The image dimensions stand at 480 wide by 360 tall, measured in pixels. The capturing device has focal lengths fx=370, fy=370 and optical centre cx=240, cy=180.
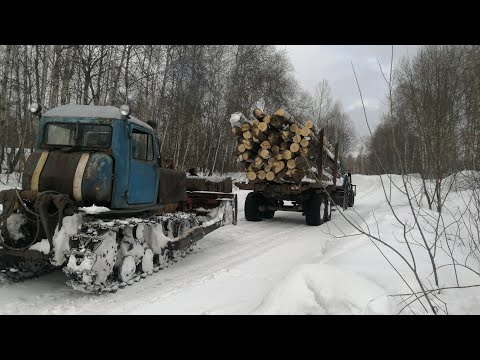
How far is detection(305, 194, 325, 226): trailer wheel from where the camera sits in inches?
437

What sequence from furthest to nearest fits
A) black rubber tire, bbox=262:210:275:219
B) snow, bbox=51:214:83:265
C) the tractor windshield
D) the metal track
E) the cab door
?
black rubber tire, bbox=262:210:275:219
the cab door
the tractor windshield
snow, bbox=51:214:83:265
the metal track

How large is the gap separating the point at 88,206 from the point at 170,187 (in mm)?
1992

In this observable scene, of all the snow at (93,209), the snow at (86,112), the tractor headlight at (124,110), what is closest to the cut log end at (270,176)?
the snow at (86,112)

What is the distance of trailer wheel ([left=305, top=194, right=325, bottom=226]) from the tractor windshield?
23.8 ft

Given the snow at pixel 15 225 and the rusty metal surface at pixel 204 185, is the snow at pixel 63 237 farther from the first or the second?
the rusty metal surface at pixel 204 185

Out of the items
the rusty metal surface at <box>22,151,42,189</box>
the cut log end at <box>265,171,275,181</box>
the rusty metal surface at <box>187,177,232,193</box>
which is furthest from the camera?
the cut log end at <box>265,171,275,181</box>

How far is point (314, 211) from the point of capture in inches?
438

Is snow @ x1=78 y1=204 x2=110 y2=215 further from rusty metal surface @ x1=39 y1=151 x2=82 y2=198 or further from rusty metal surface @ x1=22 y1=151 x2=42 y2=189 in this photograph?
rusty metal surface @ x1=22 y1=151 x2=42 y2=189

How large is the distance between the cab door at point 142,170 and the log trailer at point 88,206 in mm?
16

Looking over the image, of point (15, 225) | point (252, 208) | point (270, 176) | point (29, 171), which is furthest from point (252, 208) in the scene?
point (15, 225)

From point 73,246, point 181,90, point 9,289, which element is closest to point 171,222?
point 73,246

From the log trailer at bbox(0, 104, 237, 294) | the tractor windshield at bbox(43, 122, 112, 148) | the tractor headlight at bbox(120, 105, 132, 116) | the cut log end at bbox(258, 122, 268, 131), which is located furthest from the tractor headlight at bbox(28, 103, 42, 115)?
the cut log end at bbox(258, 122, 268, 131)

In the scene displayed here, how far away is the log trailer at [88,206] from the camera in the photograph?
4.61 metres
